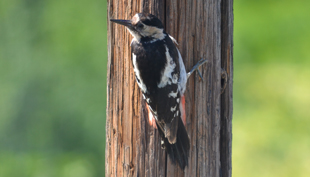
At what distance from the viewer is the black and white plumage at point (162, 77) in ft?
8.63

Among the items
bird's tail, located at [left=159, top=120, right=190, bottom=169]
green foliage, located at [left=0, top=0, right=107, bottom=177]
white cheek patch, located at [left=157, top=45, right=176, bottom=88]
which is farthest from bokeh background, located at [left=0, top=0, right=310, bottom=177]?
bird's tail, located at [left=159, top=120, right=190, bottom=169]

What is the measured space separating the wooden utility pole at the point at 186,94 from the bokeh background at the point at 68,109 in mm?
2821

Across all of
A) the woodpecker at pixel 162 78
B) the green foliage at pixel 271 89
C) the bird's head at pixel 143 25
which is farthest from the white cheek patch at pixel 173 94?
the green foliage at pixel 271 89

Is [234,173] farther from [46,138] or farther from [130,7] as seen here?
[130,7]

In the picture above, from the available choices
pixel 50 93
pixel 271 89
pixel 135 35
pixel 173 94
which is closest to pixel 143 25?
pixel 135 35

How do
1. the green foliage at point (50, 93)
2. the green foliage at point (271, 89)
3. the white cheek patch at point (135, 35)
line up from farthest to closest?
the green foliage at point (271, 89) → the green foliage at point (50, 93) → the white cheek patch at point (135, 35)

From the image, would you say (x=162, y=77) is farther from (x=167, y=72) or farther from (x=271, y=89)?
(x=271, y=89)

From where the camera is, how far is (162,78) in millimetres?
2826

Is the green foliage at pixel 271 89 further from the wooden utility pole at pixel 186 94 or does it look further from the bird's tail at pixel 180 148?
the bird's tail at pixel 180 148

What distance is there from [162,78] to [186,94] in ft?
0.68

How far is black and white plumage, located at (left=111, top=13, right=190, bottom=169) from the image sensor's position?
2.63 metres

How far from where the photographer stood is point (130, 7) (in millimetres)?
2689

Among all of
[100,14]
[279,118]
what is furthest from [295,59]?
[100,14]

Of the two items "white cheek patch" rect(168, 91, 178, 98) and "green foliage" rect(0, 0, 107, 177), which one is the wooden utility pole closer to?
"white cheek patch" rect(168, 91, 178, 98)
